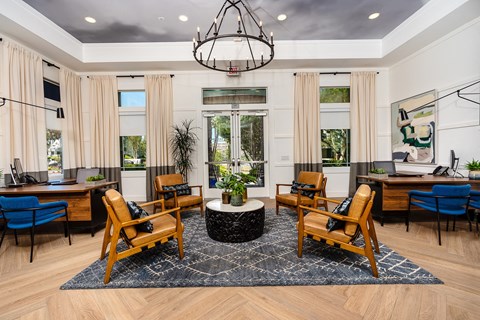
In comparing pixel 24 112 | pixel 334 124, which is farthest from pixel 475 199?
pixel 24 112

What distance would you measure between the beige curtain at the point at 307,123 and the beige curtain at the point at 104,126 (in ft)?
15.8

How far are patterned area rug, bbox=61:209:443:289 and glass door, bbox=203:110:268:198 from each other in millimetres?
2944

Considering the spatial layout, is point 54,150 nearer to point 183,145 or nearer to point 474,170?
point 183,145

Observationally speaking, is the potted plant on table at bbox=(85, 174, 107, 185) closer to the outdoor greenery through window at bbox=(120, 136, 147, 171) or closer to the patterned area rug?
the patterned area rug

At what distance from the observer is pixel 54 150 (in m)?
4.93

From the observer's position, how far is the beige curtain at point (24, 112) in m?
3.76

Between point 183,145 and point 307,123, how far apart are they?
332 centimetres

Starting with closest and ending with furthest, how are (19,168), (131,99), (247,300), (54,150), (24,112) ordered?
(247,300)
(19,168)
(24,112)
(54,150)
(131,99)

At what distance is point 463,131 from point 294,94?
3.43 m

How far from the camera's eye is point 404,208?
3604 millimetres

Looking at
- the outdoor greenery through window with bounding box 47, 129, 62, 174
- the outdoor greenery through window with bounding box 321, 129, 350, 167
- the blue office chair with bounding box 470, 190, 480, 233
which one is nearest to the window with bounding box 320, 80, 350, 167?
the outdoor greenery through window with bounding box 321, 129, 350, 167

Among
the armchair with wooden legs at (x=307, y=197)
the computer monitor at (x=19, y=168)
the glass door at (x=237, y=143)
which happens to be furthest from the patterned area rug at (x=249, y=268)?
the glass door at (x=237, y=143)

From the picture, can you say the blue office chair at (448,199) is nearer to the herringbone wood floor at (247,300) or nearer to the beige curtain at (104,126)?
the herringbone wood floor at (247,300)

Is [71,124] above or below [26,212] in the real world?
above
